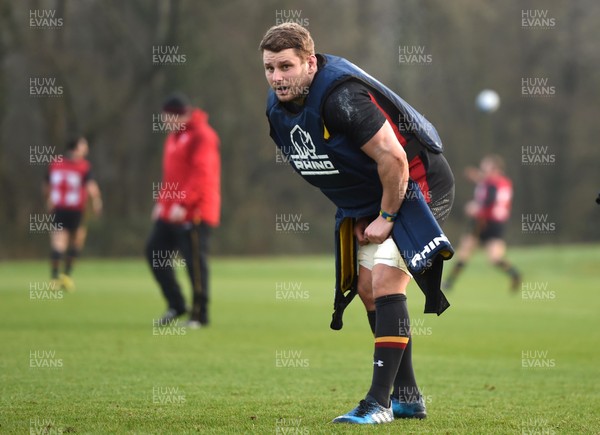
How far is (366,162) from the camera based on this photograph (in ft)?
17.6

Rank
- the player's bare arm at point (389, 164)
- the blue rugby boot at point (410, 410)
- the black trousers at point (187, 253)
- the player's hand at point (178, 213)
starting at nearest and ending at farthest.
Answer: the player's bare arm at point (389, 164)
the blue rugby boot at point (410, 410)
the player's hand at point (178, 213)
the black trousers at point (187, 253)

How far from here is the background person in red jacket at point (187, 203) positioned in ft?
37.1

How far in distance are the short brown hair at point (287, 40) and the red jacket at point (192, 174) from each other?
608cm

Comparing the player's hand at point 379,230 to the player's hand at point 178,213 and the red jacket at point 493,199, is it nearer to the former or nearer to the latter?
the player's hand at point 178,213

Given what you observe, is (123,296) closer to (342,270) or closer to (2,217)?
(342,270)

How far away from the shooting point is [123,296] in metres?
16.6

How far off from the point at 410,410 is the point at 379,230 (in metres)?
1.01

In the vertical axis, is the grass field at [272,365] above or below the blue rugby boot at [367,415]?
below

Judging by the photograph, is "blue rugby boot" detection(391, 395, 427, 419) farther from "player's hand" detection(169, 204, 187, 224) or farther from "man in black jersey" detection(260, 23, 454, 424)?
"player's hand" detection(169, 204, 187, 224)

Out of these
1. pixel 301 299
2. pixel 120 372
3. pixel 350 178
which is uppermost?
pixel 350 178

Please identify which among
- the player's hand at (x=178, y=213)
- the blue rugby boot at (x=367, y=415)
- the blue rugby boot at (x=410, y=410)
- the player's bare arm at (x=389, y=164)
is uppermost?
the player's bare arm at (x=389, y=164)

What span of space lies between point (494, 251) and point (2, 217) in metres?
20.4

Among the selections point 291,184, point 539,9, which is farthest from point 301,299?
point 539,9

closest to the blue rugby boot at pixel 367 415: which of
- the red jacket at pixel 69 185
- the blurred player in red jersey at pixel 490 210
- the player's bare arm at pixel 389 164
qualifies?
the player's bare arm at pixel 389 164
